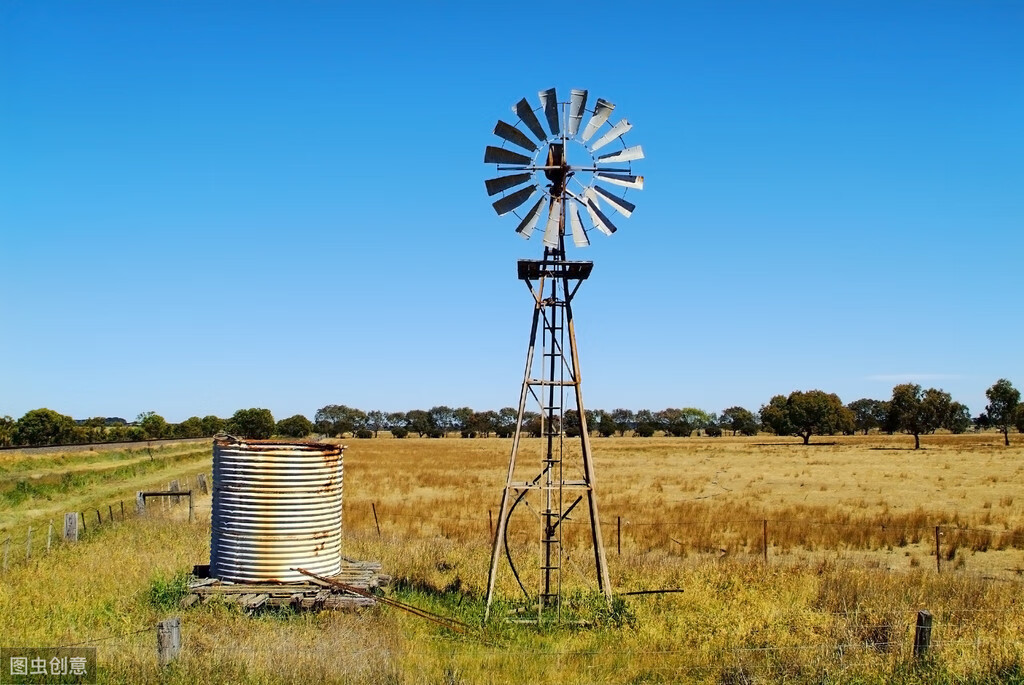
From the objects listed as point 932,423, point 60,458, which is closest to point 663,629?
point 60,458

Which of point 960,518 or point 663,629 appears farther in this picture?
point 960,518

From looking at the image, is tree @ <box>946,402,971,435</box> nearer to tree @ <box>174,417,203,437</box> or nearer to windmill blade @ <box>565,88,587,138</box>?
windmill blade @ <box>565,88,587,138</box>

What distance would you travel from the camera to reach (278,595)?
11977 millimetres

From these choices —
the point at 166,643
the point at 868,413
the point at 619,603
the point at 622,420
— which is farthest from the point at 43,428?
the point at 868,413

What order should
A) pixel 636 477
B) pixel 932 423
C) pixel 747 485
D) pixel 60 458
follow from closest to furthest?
1. pixel 747 485
2. pixel 636 477
3. pixel 60 458
4. pixel 932 423

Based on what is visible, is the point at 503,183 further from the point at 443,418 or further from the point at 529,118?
the point at 443,418

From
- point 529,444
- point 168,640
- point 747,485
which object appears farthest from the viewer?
point 529,444

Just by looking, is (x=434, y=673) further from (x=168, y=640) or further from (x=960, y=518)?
(x=960, y=518)

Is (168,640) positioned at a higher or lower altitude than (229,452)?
lower

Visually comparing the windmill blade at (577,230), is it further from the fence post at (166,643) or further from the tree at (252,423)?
the tree at (252,423)

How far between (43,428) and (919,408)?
84754 mm

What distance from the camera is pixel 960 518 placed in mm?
24969

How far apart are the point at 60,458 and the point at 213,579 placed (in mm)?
47672

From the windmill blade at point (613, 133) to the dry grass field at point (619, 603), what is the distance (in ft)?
23.4
